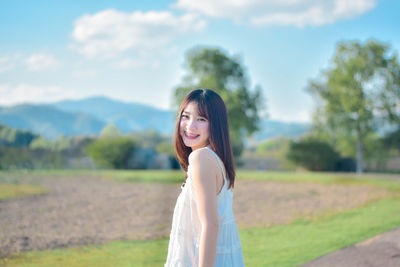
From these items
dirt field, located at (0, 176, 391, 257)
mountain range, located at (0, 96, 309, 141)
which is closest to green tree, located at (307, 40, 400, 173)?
mountain range, located at (0, 96, 309, 141)

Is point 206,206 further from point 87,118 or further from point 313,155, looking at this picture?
point 313,155

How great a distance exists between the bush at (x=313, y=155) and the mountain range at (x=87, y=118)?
2.60 meters

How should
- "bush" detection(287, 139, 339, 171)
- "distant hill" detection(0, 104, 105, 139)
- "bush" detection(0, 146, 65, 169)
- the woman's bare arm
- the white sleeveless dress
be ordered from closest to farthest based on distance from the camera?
the woman's bare arm, the white sleeveless dress, "bush" detection(0, 146, 65, 169), "distant hill" detection(0, 104, 105, 139), "bush" detection(287, 139, 339, 171)

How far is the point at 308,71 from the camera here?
1881cm

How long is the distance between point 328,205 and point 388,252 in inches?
144

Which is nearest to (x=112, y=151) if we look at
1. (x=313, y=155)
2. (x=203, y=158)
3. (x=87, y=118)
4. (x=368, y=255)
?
(x=87, y=118)

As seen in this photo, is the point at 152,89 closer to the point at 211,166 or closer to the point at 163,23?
the point at 163,23

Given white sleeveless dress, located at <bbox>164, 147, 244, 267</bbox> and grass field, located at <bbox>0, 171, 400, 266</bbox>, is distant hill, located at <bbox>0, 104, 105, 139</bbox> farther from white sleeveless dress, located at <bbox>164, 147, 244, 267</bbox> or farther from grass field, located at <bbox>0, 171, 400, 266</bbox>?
white sleeveless dress, located at <bbox>164, 147, 244, 267</bbox>

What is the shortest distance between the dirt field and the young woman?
3.28 m

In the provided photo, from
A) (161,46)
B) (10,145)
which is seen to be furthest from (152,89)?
(10,145)

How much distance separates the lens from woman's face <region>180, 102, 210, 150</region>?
153 centimetres

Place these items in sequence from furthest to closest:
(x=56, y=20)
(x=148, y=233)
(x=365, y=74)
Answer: (x=365, y=74) → (x=56, y=20) → (x=148, y=233)

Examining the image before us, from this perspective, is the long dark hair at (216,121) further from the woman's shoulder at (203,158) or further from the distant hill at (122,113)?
the distant hill at (122,113)

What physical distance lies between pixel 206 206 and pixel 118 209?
626 cm
